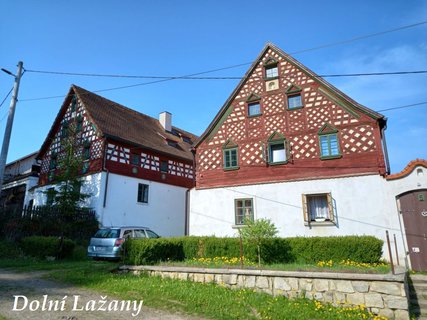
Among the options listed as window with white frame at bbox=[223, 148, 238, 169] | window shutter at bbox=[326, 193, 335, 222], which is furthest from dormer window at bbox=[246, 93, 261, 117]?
window shutter at bbox=[326, 193, 335, 222]

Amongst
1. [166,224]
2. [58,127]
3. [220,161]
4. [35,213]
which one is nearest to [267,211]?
[220,161]

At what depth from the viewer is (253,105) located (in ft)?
61.1

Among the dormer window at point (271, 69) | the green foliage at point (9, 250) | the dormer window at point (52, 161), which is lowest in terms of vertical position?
the green foliage at point (9, 250)

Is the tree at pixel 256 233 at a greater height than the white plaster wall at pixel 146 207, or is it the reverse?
the white plaster wall at pixel 146 207

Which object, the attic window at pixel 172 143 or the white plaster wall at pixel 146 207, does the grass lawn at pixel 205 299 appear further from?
the attic window at pixel 172 143

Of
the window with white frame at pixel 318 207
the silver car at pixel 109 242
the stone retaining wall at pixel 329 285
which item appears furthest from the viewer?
the window with white frame at pixel 318 207

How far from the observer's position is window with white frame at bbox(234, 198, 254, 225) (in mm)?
16844

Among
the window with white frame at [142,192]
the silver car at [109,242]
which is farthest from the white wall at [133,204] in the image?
the silver car at [109,242]

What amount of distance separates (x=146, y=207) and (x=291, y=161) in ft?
41.3

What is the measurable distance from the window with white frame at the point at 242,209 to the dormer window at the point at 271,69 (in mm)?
7361

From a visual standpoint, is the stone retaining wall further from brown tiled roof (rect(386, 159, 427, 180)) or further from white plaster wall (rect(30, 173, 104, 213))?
white plaster wall (rect(30, 173, 104, 213))

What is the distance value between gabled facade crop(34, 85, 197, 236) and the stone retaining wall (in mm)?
13773

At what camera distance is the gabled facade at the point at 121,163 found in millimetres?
22172

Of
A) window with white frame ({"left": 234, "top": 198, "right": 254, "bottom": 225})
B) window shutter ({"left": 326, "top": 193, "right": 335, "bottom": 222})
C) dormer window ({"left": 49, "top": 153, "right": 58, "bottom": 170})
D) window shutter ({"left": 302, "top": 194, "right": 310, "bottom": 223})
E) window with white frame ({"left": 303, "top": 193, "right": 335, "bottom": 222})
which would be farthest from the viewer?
dormer window ({"left": 49, "top": 153, "right": 58, "bottom": 170})
